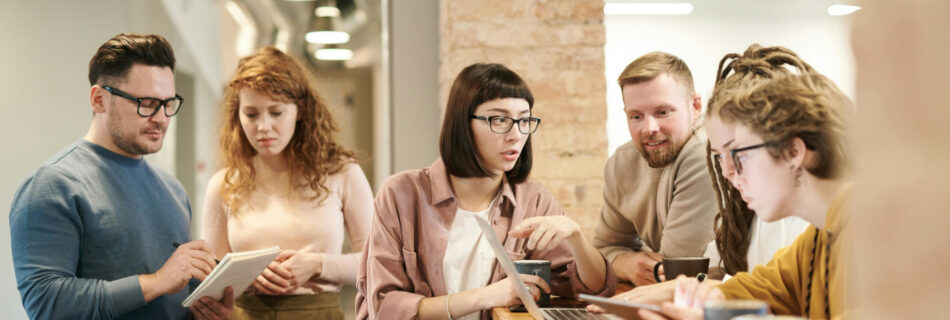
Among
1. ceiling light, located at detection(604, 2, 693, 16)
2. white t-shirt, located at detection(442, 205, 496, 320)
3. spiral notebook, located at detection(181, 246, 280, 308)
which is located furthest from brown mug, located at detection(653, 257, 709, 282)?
ceiling light, located at detection(604, 2, 693, 16)

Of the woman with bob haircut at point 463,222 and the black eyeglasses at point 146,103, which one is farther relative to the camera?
the black eyeglasses at point 146,103

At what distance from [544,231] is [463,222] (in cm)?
29

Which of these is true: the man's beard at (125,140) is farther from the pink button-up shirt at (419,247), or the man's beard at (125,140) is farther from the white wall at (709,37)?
the white wall at (709,37)

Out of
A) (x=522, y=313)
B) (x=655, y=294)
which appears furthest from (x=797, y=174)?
(x=522, y=313)

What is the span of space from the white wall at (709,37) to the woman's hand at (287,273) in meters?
2.02

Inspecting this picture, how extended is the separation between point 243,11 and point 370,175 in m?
1.04

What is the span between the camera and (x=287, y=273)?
238cm

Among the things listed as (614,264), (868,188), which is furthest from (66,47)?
(868,188)

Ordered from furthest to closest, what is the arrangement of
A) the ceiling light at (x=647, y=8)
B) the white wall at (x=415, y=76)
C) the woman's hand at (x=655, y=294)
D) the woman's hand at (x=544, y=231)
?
the ceiling light at (x=647, y=8), the white wall at (x=415, y=76), the woman's hand at (x=544, y=231), the woman's hand at (x=655, y=294)

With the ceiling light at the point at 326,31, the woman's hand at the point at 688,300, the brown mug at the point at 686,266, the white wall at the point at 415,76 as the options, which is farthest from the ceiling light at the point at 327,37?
the woman's hand at the point at 688,300

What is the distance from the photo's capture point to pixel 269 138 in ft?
8.35

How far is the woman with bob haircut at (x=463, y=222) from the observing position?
77.7 inches

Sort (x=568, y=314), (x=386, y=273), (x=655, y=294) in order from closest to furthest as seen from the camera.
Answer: (x=655, y=294) < (x=568, y=314) < (x=386, y=273)

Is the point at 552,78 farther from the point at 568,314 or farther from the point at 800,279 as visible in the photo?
the point at 800,279
